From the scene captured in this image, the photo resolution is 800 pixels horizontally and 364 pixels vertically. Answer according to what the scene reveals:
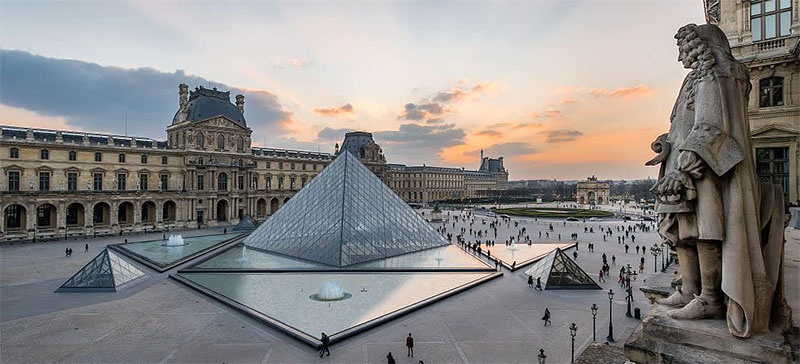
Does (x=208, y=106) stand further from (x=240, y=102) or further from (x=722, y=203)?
(x=722, y=203)

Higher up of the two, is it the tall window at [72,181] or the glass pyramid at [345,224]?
the tall window at [72,181]

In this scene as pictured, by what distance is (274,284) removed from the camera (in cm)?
1861

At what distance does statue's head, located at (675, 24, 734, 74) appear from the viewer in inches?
125

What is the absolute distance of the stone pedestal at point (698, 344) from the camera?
2.89 m

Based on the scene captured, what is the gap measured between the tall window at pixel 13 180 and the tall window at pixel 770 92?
5046 cm

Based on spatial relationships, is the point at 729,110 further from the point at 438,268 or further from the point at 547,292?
the point at 438,268

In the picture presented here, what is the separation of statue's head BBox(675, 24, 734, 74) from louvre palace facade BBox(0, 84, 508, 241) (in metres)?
46.7

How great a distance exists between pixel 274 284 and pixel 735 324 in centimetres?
1815

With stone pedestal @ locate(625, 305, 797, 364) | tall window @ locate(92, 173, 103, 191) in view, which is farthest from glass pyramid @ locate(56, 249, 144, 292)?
tall window @ locate(92, 173, 103, 191)

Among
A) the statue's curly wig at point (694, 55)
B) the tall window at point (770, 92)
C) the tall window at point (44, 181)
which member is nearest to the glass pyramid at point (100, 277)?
the statue's curly wig at point (694, 55)

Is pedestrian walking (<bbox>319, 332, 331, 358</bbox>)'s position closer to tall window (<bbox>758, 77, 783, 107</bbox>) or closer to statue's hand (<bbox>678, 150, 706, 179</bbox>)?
statue's hand (<bbox>678, 150, 706, 179</bbox>)

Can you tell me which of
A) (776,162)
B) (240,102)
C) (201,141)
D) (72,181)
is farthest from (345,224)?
(240,102)

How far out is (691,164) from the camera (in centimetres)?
297

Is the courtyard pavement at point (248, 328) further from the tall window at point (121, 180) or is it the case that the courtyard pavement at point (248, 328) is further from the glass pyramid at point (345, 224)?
the tall window at point (121, 180)
